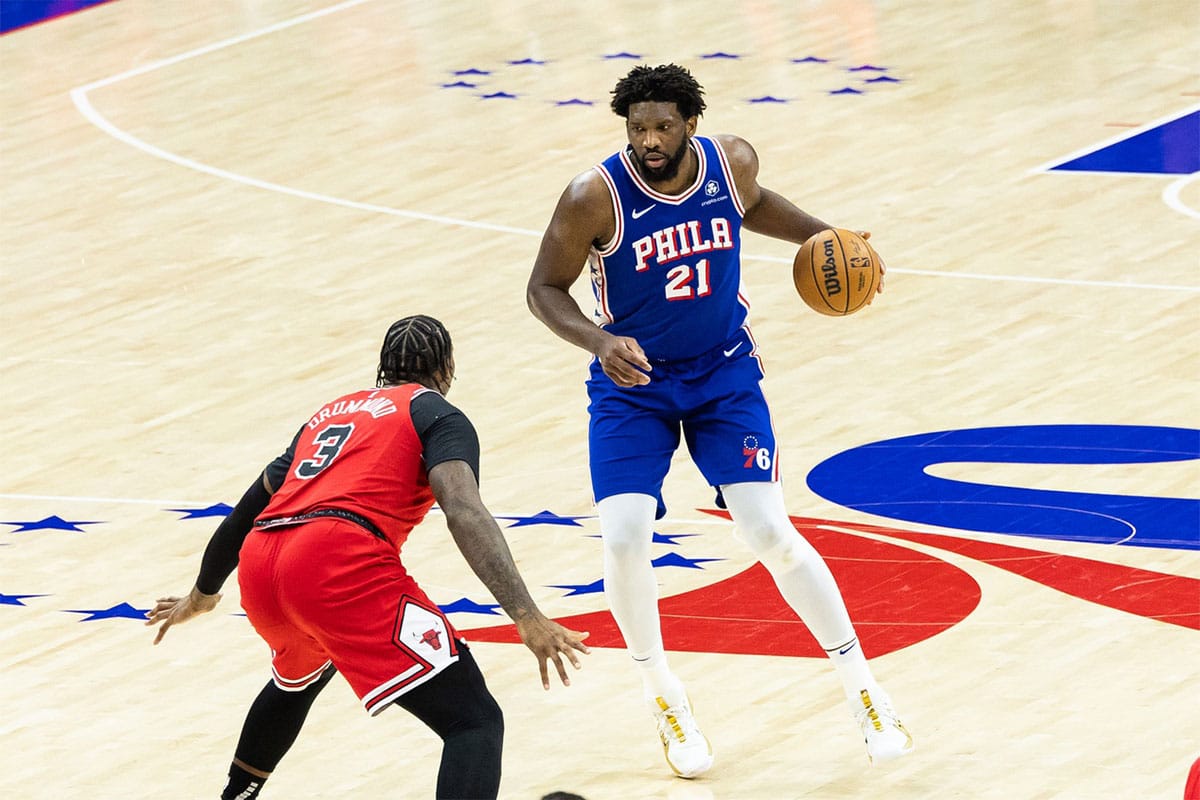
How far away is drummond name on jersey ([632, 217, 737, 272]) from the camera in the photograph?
6789mm

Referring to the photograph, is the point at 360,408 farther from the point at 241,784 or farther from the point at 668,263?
the point at 668,263

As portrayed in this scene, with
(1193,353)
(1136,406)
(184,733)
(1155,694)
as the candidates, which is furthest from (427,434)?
(1193,353)

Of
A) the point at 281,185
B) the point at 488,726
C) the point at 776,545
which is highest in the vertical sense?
the point at 488,726

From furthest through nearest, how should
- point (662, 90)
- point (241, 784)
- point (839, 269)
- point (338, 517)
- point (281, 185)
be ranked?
point (281, 185) < point (839, 269) < point (662, 90) < point (241, 784) < point (338, 517)

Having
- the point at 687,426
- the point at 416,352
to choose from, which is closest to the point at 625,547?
the point at 687,426

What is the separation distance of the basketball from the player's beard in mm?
690

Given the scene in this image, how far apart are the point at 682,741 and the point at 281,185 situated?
8.90 meters

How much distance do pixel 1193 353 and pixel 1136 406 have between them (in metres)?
0.87

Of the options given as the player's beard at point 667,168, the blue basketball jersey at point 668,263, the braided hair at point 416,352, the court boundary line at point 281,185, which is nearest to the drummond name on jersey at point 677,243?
the blue basketball jersey at point 668,263

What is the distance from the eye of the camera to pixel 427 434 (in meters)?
5.71

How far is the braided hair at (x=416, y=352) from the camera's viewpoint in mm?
5953

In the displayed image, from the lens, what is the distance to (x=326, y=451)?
5.85 m

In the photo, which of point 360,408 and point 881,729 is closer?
point 360,408

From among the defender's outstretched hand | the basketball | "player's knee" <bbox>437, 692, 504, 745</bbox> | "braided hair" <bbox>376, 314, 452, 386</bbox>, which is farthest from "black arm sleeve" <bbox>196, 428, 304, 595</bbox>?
the basketball
